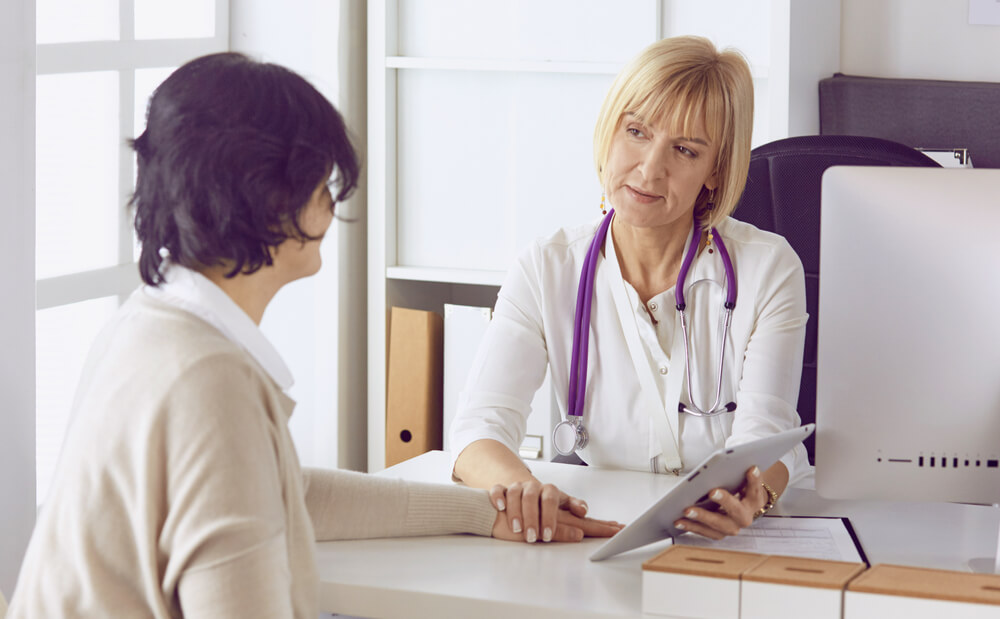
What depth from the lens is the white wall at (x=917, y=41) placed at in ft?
9.09

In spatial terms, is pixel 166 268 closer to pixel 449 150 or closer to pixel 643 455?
pixel 643 455

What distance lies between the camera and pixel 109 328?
3.17 feet

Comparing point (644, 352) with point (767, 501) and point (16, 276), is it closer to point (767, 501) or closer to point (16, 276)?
point (767, 501)

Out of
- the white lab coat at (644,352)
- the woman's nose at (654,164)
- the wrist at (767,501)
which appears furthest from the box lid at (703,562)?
the woman's nose at (654,164)

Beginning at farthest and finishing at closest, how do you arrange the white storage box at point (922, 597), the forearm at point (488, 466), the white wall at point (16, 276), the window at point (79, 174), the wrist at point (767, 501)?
the window at point (79, 174) < the white wall at point (16, 276) < the forearm at point (488, 466) < the wrist at point (767, 501) < the white storage box at point (922, 597)

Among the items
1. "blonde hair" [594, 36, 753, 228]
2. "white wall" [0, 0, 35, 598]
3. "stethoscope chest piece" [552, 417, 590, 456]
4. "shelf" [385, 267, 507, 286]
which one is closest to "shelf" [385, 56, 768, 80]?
"shelf" [385, 267, 507, 286]

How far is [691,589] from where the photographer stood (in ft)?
3.43

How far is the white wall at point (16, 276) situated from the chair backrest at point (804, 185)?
1270 mm

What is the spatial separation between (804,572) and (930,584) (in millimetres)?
109

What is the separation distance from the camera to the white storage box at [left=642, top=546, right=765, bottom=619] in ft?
3.42

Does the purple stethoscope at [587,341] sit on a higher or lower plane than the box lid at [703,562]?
higher

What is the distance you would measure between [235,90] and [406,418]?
1.99m

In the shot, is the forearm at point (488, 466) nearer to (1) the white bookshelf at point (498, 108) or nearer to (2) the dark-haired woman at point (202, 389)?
(2) the dark-haired woman at point (202, 389)

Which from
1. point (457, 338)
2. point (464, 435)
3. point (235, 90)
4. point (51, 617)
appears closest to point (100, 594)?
point (51, 617)
